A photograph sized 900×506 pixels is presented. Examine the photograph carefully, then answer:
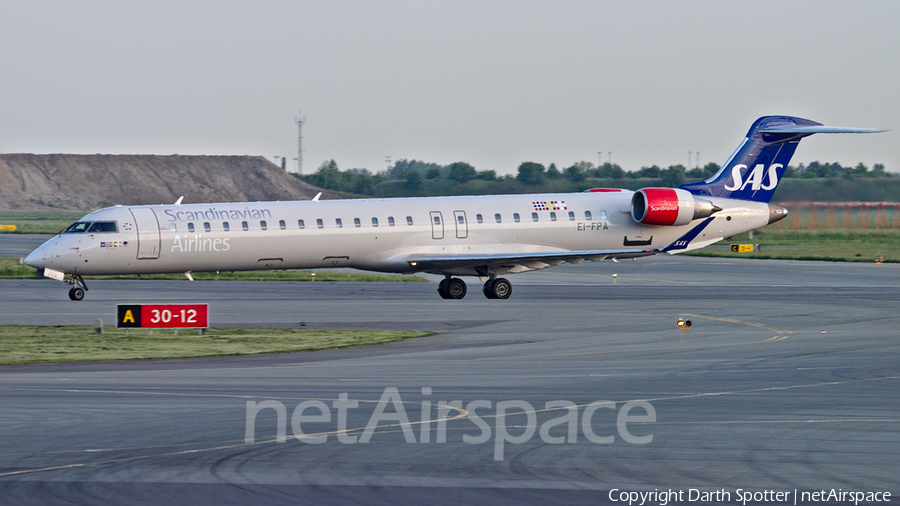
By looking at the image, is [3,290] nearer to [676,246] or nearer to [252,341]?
[252,341]

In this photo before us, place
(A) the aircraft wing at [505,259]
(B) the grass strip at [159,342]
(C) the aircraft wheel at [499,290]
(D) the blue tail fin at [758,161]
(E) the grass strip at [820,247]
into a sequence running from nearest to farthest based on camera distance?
(B) the grass strip at [159,342]
(A) the aircraft wing at [505,259]
(C) the aircraft wheel at [499,290]
(D) the blue tail fin at [758,161]
(E) the grass strip at [820,247]

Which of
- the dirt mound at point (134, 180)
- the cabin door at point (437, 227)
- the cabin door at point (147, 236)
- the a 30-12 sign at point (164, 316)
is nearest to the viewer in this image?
the a 30-12 sign at point (164, 316)

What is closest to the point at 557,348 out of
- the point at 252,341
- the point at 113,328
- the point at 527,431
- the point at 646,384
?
the point at 646,384

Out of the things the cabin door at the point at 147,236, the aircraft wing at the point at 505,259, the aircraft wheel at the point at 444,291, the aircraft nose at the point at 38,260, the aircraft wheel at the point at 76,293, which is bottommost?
the aircraft wheel at the point at 444,291

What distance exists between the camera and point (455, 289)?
3588 centimetres

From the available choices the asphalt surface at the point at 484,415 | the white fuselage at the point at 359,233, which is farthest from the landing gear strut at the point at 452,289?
the asphalt surface at the point at 484,415

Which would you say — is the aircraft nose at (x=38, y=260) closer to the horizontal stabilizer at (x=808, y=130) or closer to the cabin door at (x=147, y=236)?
the cabin door at (x=147, y=236)

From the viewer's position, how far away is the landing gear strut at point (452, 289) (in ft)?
117

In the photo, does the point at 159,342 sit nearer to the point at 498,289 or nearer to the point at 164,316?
the point at 164,316

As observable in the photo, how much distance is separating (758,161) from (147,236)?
882 inches

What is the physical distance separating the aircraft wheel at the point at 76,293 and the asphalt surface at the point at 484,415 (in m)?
2.97

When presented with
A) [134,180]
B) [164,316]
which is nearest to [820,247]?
[164,316]

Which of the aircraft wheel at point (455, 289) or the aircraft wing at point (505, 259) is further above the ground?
the aircraft wing at point (505, 259)

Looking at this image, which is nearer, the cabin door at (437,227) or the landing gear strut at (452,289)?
the cabin door at (437,227)
